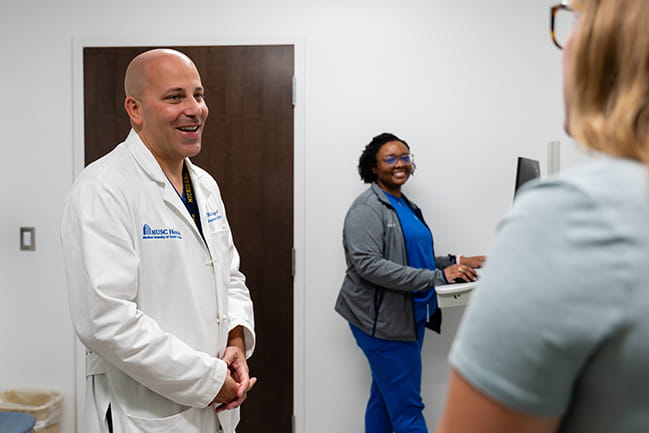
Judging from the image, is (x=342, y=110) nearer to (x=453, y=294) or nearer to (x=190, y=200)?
(x=453, y=294)

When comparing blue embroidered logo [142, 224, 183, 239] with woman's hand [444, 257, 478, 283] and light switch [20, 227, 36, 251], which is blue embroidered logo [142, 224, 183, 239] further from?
light switch [20, 227, 36, 251]

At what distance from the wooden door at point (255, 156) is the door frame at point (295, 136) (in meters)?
0.03

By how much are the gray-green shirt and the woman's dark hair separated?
7.30 ft

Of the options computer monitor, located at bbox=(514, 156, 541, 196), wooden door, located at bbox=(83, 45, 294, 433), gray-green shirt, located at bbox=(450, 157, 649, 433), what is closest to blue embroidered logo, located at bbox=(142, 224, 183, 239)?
gray-green shirt, located at bbox=(450, 157, 649, 433)

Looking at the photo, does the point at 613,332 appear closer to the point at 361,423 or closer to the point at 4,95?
the point at 361,423

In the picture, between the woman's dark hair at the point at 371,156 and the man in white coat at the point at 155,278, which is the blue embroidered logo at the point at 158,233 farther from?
the woman's dark hair at the point at 371,156

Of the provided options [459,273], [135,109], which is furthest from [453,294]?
[135,109]

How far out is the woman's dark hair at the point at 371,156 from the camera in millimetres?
2654

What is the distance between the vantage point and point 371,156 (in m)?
2.67

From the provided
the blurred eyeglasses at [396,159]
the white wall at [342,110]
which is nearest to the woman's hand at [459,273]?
the white wall at [342,110]

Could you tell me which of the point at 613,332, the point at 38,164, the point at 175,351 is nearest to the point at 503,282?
the point at 613,332

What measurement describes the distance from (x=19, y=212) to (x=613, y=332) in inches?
123

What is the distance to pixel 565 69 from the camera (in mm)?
519

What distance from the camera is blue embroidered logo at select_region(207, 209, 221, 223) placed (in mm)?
1734
